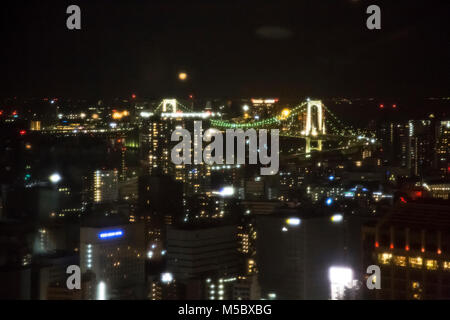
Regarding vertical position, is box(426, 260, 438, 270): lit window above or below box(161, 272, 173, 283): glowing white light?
above

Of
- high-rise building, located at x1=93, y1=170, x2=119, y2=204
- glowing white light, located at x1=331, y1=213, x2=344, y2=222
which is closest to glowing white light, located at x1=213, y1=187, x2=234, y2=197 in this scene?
high-rise building, located at x1=93, y1=170, x2=119, y2=204

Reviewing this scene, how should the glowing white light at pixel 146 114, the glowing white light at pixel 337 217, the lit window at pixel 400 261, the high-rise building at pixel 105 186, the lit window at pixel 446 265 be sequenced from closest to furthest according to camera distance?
the lit window at pixel 446 265 → the lit window at pixel 400 261 → the glowing white light at pixel 337 217 → the high-rise building at pixel 105 186 → the glowing white light at pixel 146 114

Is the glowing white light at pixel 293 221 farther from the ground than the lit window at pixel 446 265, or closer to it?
farther from the ground

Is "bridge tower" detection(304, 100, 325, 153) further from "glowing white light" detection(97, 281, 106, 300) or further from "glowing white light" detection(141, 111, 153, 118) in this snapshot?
"glowing white light" detection(97, 281, 106, 300)

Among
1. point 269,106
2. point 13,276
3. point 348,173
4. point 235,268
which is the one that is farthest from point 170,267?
point 348,173

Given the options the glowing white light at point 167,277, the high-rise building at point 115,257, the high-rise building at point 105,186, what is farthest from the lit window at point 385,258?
the high-rise building at point 105,186

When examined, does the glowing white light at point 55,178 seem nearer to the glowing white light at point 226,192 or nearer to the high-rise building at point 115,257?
the high-rise building at point 115,257
